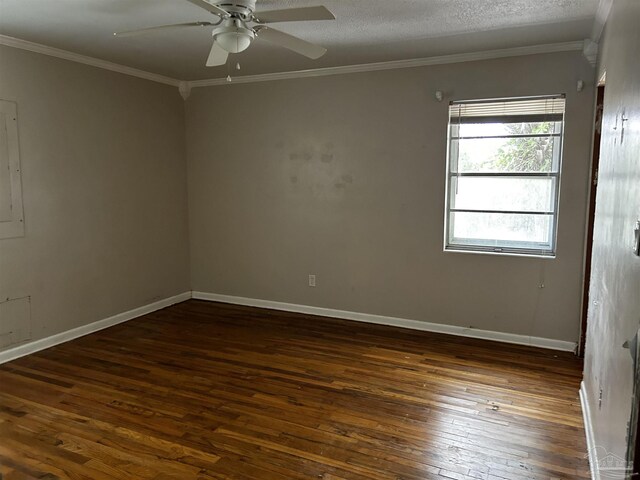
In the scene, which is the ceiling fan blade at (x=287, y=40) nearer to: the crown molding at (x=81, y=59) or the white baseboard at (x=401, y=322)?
the crown molding at (x=81, y=59)

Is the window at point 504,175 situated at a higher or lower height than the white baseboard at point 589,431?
higher

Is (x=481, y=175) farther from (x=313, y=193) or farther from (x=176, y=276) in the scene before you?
(x=176, y=276)

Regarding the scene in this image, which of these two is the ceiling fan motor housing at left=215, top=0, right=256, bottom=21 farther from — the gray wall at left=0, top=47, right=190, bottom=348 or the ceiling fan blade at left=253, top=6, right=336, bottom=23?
the gray wall at left=0, top=47, right=190, bottom=348

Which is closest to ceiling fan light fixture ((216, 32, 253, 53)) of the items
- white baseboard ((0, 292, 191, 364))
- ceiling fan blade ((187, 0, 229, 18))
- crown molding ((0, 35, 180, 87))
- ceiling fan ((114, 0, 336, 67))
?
ceiling fan ((114, 0, 336, 67))

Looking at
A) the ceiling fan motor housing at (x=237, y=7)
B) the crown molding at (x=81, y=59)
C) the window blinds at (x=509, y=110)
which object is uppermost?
the crown molding at (x=81, y=59)

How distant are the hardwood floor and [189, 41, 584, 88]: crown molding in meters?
2.39

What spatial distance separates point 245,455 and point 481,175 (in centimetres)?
296

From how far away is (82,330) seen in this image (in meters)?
4.32

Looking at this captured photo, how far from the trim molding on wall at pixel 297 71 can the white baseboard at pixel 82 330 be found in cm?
227

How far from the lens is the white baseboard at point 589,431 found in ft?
7.23

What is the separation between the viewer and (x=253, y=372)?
3.50 metres

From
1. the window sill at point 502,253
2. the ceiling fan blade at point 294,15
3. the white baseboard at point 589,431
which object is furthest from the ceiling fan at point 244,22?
the white baseboard at point 589,431

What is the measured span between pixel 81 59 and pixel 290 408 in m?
3.38

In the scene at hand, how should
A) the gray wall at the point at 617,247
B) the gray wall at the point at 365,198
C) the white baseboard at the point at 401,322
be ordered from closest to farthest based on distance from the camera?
1. the gray wall at the point at 617,247
2. the gray wall at the point at 365,198
3. the white baseboard at the point at 401,322
